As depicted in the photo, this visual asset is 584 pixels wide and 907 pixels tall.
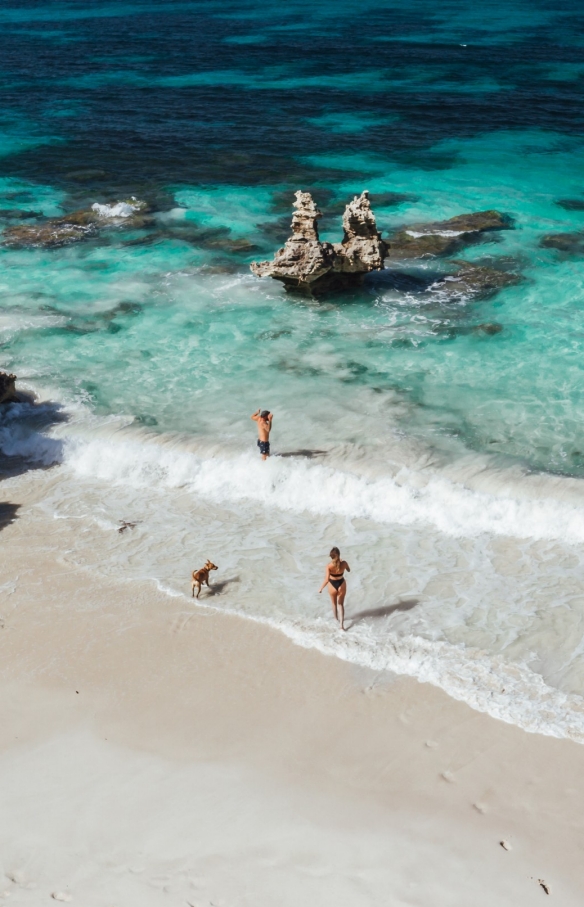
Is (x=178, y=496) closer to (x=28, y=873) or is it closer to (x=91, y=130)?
(x=28, y=873)

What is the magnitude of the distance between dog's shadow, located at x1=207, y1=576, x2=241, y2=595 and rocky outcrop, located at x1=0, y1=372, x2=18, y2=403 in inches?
302

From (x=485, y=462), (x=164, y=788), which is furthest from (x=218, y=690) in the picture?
(x=485, y=462)

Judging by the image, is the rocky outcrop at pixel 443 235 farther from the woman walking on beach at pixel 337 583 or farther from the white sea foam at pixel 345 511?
the woman walking on beach at pixel 337 583

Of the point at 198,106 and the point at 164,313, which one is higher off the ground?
the point at 198,106

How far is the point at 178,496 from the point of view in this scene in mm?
15422

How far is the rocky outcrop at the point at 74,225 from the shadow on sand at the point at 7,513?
14569mm

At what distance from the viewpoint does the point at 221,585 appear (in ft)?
41.9

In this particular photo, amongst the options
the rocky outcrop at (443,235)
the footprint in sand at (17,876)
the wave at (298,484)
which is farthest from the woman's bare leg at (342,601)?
the rocky outcrop at (443,235)

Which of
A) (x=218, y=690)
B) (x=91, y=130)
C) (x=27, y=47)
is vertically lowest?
(x=218, y=690)

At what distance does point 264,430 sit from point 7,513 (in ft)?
16.0

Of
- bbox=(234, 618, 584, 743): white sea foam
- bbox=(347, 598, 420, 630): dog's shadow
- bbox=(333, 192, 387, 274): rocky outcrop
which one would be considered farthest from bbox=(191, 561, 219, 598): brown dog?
bbox=(333, 192, 387, 274): rocky outcrop

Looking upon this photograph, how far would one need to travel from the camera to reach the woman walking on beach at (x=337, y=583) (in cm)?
1157

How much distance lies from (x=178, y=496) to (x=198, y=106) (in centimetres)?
3669

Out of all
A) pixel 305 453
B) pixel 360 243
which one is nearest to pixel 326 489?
pixel 305 453
